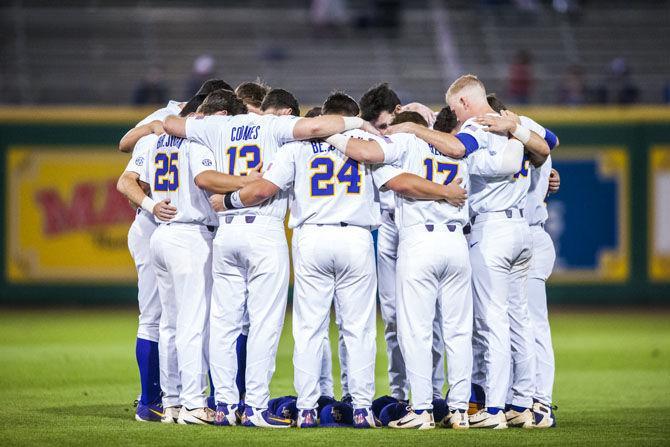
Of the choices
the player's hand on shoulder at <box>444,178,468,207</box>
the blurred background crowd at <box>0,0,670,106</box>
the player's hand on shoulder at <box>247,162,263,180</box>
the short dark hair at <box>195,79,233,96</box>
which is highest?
the blurred background crowd at <box>0,0,670,106</box>

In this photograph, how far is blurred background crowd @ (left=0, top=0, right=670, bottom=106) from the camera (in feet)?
66.8

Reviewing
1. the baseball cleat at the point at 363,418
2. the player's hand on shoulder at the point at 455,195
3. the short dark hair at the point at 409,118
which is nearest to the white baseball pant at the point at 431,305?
the player's hand on shoulder at the point at 455,195

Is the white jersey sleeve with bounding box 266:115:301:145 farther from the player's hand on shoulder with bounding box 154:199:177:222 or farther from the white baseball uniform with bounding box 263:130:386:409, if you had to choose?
the player's hand on shoulder with bounding box 154:199:177:222

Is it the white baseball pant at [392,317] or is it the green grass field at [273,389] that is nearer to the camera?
the green grass field at [273,389]

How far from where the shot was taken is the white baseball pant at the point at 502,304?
7852 millimetres

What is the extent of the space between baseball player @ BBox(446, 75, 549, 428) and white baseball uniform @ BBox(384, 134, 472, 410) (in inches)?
7.9

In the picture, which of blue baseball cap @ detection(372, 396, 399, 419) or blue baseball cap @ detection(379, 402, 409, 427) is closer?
blue baseball cap @ detection(379, 402, 409, 427)

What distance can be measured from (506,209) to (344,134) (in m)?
1.30

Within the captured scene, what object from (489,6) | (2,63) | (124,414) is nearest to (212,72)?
(2,63)

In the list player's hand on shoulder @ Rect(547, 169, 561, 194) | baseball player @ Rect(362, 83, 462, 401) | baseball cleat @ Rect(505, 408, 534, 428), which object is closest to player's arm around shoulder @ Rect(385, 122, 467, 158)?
baseball player @ Rect(362, 83, 462, 401)

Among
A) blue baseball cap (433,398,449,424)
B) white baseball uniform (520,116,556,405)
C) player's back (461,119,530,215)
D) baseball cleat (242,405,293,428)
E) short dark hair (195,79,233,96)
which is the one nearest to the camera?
baseball cleat (242,405,293,428)

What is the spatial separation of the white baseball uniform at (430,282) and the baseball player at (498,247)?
200 mm

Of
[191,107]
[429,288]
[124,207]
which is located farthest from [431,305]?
[124,207]

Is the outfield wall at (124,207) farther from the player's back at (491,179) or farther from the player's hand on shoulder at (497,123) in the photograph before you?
the player's hand on shoulder at (497,123)
